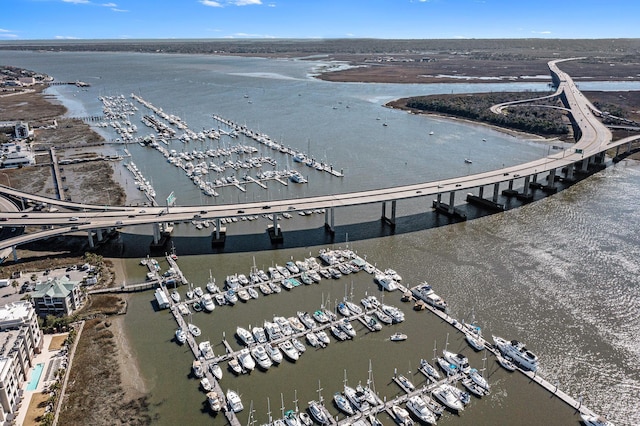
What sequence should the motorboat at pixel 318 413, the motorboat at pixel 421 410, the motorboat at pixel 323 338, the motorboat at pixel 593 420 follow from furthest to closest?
the motorboat at pixel 323 338 < the motorboat at pixel 421 410 < the motorboat at pixel 318 413 < the motorboat at pixel 593 420

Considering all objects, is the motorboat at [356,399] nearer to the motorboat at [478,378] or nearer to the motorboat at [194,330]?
the motorboat at [478,378]

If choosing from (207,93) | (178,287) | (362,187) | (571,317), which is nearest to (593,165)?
(362,187)

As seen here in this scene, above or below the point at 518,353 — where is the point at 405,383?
below

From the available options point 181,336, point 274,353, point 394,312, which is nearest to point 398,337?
point 394,312

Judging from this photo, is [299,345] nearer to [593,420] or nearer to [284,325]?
[284,325]

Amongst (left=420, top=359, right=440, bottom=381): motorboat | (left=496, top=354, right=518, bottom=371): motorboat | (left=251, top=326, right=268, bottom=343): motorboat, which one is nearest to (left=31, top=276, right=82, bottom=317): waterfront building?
(left=251, top=326, right=268, bottom=343): motorboat

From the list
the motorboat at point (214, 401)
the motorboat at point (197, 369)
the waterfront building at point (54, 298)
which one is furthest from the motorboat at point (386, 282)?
the waterfront building at point (54, 298)

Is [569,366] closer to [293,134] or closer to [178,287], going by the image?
[178,287]
